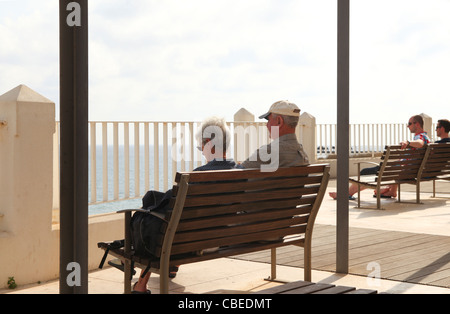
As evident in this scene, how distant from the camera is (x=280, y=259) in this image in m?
5.96

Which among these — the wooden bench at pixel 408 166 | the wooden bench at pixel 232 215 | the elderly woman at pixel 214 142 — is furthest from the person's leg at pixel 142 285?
the wooden bench at pixel 408 166

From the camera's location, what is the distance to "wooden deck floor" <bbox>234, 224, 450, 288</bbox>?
17.3 ft

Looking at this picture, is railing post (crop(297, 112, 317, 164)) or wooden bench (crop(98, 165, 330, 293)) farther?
railing post (crop(297, 112, 317, 164))

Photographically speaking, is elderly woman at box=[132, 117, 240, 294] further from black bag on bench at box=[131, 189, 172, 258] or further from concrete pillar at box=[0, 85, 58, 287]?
concrete pillar at box=[0, 85, 58, 287]

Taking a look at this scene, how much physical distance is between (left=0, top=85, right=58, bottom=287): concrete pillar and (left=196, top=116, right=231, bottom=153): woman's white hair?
1.66 metres

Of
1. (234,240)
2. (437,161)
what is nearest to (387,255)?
(234,240)

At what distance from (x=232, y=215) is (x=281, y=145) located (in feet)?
2.72

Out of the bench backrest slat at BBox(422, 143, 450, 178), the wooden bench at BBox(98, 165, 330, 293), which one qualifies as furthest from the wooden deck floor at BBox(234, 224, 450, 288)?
the bench backrest slat at BBox(422, 143, 450, 178)

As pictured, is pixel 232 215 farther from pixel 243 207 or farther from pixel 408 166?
pixel 408 166

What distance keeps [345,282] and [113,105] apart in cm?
7473

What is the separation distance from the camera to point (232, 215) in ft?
14.0

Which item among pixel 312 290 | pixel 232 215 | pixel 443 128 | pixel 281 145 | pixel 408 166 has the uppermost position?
pixel 443 128

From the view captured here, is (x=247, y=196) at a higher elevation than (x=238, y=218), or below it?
higher
